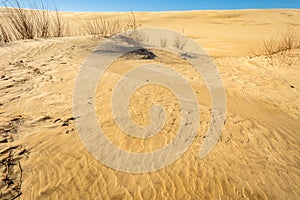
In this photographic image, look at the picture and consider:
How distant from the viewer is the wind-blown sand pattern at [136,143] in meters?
1.80

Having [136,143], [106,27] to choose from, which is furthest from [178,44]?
[136,143]

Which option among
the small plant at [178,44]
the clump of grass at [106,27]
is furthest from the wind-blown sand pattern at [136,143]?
the small plant at [178,44]

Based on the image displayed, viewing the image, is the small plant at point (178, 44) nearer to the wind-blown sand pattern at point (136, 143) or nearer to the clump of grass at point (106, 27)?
the clump of grass at point (106, 27)

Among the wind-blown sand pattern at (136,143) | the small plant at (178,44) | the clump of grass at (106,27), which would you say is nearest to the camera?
the wind-blown sand pattern at (136,143)

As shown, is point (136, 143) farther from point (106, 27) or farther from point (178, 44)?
point (106, 27)

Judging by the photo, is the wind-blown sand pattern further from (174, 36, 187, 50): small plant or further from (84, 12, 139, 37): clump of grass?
(174, 36, 187, 50): small plant

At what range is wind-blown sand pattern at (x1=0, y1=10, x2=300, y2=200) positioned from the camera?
180 centimetres

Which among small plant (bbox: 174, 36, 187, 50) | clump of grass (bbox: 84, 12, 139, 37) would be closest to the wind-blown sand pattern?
clump of grass (bbox: 84, 12, 139, 37)

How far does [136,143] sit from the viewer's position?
7.45ft

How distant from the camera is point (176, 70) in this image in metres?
4.70

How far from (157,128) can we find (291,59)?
4.44 metres

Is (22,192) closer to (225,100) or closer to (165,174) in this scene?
(165,174)

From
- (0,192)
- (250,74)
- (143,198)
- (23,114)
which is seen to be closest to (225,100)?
(250,74)

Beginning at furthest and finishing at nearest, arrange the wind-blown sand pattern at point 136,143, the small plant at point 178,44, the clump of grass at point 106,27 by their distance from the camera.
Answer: the small plant at point 178,44, the clump of grass at point 106,27, the wind-blown sand pattern at point 136,143
